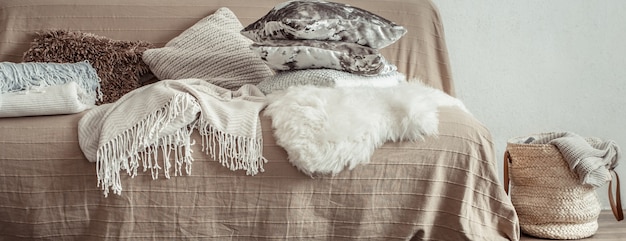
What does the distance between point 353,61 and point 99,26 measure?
105 centimetres

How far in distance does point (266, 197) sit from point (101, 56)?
990 millimetres

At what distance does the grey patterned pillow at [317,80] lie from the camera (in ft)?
7.70

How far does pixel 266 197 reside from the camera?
208 centimetres

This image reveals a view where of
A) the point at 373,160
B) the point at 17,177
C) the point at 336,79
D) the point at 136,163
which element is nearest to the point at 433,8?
the point at 336,79

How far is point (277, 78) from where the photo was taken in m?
2.45

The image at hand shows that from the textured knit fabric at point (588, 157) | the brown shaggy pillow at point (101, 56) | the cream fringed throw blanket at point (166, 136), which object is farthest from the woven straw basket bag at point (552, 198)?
the brown shaggy pillow at point (101, 56)

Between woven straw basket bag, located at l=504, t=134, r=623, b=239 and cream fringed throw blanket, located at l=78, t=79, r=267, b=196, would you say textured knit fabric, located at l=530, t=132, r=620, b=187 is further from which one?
cream fringed throw blanket, located at l=78, t=79, r=267, b=196

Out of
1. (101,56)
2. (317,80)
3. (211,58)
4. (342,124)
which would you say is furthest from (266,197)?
(101,56)

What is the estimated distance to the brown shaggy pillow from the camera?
2.73m

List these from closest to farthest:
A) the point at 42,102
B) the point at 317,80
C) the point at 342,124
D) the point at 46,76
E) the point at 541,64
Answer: the point at 342,124 → the point at 42,102 → the point at 317,80 → the point at 46,76 → the point at 541,64

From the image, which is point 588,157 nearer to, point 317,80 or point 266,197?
point 317,80

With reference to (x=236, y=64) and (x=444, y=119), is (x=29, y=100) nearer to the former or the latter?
(x=236, y=64)

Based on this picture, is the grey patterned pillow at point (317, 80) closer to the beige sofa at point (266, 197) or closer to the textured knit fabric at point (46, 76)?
the beige sofa at point (266, 197)

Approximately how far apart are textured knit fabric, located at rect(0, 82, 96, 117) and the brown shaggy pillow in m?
0.47
